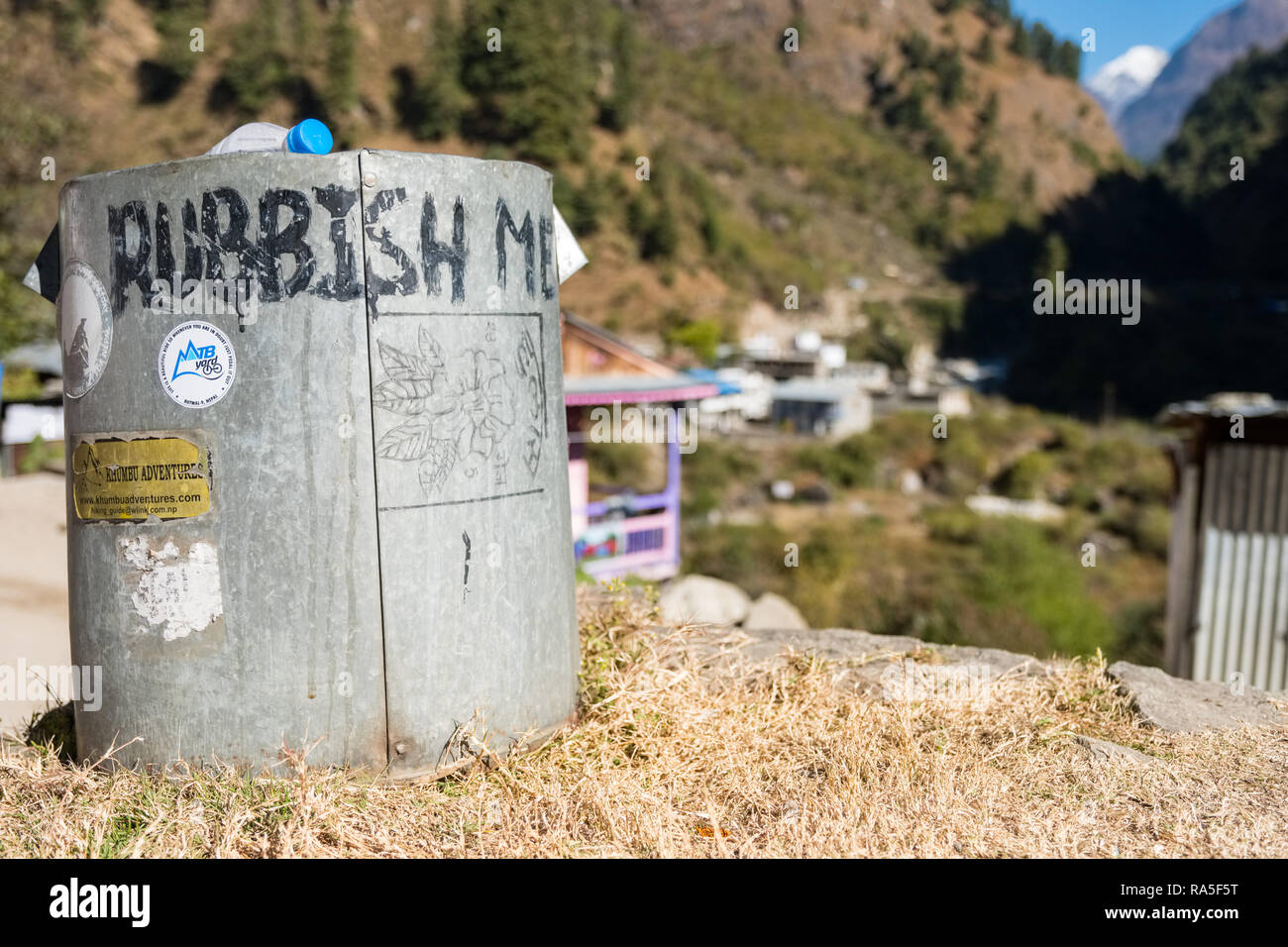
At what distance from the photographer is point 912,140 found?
340ft

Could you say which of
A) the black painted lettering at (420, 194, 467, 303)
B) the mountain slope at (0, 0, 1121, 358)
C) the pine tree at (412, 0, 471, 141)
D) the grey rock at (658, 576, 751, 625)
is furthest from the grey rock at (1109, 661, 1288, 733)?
the pine tree at (412, 0, 471, 141)

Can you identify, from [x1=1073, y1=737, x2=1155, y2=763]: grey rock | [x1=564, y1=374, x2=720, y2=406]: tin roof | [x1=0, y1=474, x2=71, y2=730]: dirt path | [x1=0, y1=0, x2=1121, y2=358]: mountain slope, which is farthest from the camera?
[x1=0, y1=0, x2=1121, y2=358]: mountain slope

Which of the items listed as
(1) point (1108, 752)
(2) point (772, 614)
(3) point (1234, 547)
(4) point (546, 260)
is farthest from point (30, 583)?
(3) point (1234, 547)

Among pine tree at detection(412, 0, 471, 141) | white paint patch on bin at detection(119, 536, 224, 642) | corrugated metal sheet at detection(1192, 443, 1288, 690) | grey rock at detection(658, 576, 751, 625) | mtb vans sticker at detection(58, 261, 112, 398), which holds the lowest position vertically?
grey rock at detection(658, 576, 751, 625)

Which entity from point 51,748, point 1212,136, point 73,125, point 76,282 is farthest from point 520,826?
point 1212,136

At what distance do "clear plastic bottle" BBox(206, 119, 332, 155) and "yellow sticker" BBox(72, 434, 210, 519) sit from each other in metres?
0.93

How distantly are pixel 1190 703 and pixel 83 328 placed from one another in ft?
13.5

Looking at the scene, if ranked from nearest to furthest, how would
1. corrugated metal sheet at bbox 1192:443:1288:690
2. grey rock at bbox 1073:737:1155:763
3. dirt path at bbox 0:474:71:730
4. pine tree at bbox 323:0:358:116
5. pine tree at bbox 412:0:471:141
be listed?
grey rock at bbox 1073:737:1155:763 < dirt path at bbox 0:474:71:730 < corrugated metal sheet at bbox 1192:443:1288:690 < pine tree at bbox 323:0:358:116 < pine tree at bbox 412:0:471:141

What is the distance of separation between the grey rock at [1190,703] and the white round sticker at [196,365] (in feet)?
11.0

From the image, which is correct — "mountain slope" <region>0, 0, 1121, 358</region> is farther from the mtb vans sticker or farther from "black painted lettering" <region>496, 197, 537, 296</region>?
"black painted lettering" <region>496, 197, 537, 296</region>

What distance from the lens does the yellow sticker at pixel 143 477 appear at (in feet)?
10.9

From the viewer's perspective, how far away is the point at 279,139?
11.9 ft

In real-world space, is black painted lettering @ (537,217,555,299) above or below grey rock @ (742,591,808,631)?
above

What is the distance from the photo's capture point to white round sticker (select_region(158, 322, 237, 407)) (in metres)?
3.32
